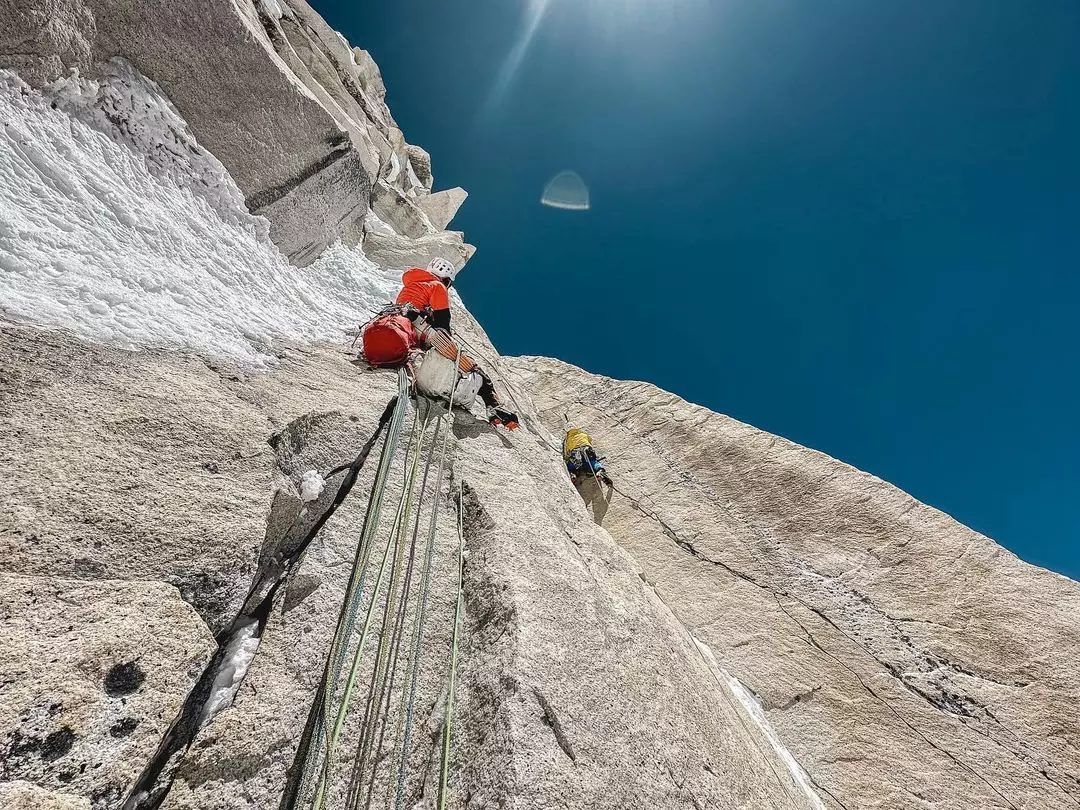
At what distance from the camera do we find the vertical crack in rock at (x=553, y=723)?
2.53 meters

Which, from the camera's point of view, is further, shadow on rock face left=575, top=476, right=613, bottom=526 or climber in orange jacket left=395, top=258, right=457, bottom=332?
shadow on rock face left=575, top=476, right=613, bottom=526

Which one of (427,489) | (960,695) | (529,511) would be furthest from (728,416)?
(427,489)

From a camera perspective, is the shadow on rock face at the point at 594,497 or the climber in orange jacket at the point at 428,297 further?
the shadow on rock face at the point at 594,497

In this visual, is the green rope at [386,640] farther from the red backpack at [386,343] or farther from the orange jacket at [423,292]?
Result: the orange jacket at [423,292]

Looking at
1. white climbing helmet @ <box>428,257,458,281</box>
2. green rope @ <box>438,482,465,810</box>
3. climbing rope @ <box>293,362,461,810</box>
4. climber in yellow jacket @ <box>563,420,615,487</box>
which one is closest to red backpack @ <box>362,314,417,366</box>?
climbing rope @ <box>293,362,461,810</box>

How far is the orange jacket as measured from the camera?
6.91m

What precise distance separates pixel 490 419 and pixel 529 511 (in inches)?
82.2

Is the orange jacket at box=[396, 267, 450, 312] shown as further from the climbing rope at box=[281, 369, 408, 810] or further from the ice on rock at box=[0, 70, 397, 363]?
the climbing rope at box=[281, 369, 408, 810]

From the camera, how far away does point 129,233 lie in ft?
13.9

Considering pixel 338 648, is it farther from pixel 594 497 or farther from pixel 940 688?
pixel 594 497

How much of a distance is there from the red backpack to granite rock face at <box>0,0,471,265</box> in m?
2.22

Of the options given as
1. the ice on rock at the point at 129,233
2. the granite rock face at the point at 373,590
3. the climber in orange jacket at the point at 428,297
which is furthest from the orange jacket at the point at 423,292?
the granite rock face at the point at 373,590

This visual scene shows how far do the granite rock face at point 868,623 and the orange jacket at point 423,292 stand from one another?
4.81 meters

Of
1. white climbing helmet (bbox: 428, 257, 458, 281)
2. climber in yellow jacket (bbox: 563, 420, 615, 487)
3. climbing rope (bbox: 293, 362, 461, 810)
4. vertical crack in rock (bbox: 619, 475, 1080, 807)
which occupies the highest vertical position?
white climbing helmet (bbox: 428, 257, 458, 281)
